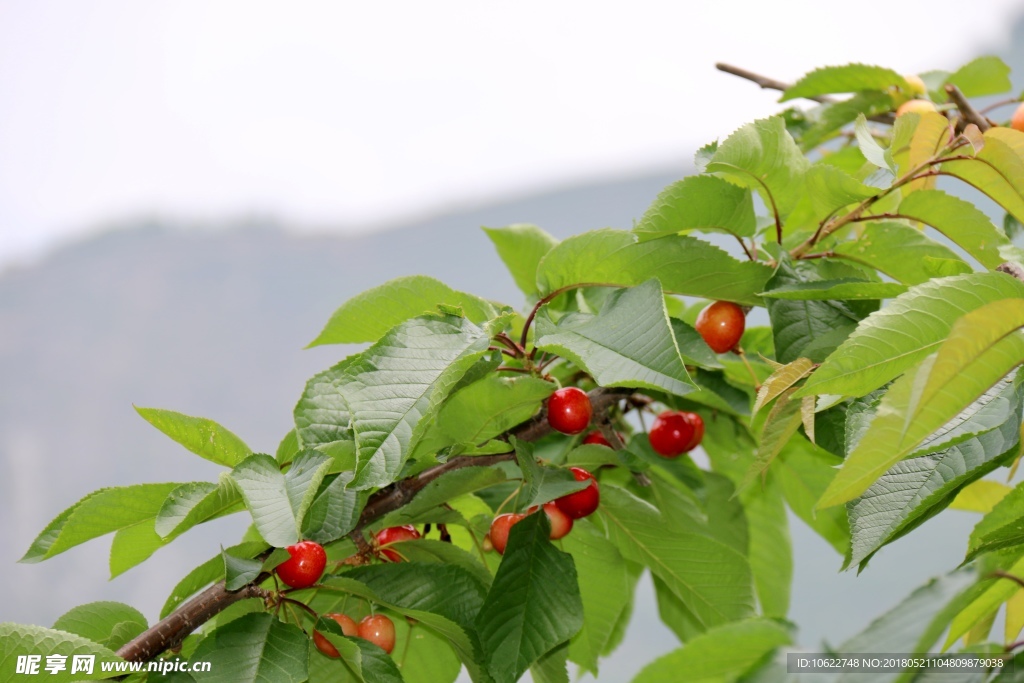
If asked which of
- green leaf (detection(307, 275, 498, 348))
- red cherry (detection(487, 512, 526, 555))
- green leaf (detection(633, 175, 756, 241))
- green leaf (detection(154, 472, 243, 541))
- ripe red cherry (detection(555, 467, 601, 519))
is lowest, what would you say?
red cherry (detection(487, 512, 526, 555))

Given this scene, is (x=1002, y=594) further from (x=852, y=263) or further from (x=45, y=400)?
(x=45, y=400)

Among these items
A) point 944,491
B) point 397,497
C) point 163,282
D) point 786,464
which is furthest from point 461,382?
point 163,282

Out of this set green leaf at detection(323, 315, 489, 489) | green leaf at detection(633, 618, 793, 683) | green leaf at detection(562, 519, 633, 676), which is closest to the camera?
green leaf at detection(633, 618, 793, 683)

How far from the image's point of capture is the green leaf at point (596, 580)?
1.98 feet

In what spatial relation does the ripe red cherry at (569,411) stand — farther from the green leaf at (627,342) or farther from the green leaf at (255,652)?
the green leaf at (255,652)

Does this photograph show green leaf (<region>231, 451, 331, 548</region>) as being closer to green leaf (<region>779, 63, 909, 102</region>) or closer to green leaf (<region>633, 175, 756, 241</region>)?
green leaf (<region>633, 175, 756, 241</region>)

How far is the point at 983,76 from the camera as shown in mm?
801

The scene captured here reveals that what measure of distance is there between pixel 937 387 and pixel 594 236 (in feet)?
0.78

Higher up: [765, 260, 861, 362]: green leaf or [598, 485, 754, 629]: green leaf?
[765, 260, 861, 362]: green leaf

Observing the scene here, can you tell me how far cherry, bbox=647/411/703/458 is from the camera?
25.2 inches

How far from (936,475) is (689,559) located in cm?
22

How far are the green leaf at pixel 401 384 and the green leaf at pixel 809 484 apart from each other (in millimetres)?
345

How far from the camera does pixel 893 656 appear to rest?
261mm

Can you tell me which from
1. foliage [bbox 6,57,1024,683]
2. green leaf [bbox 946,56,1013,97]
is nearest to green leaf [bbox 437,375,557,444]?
foliage [bbox 6,57,1024,683]
